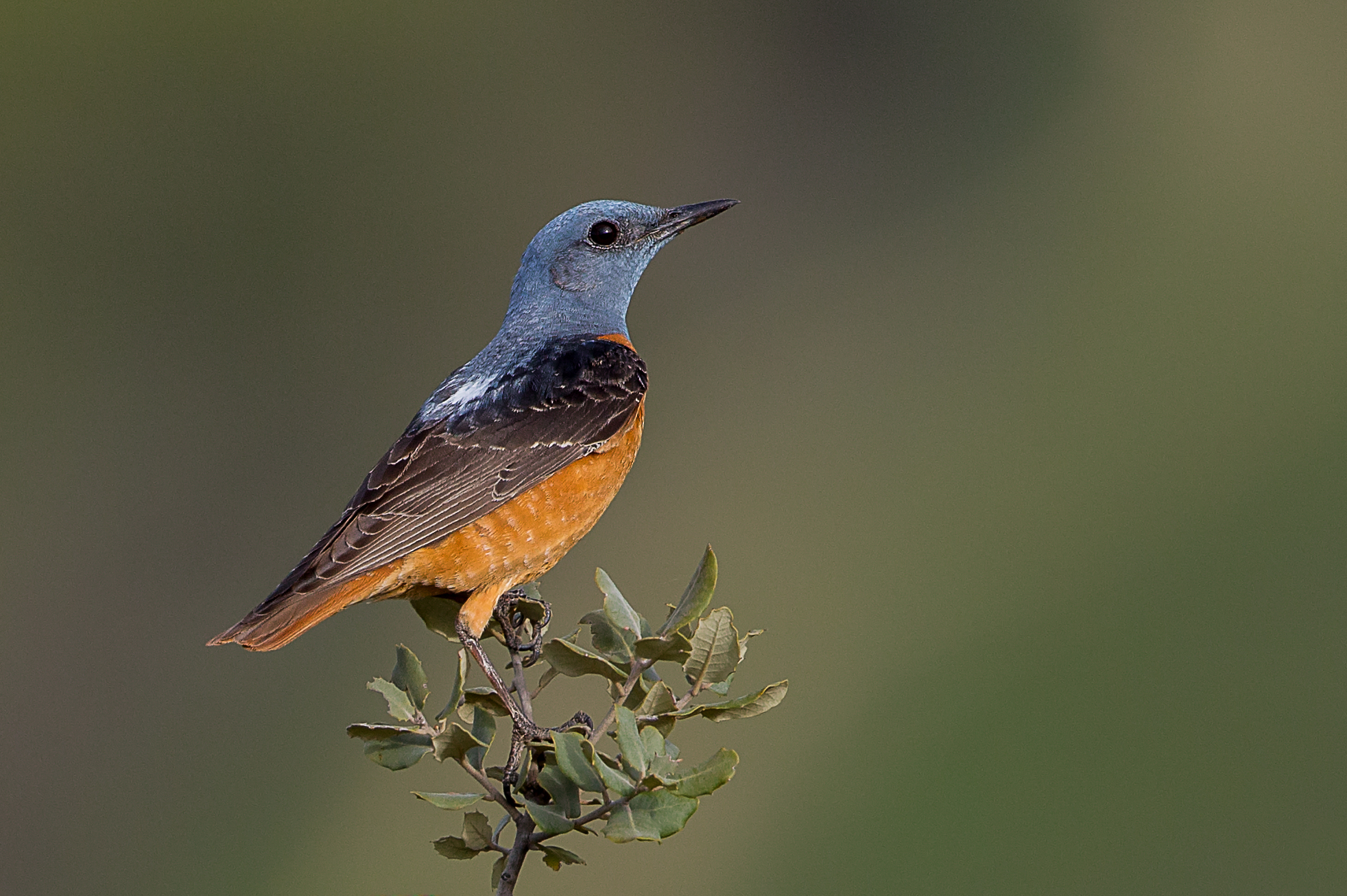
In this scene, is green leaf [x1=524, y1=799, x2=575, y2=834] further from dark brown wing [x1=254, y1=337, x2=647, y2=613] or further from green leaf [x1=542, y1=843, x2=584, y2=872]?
dark brown wing [x1=254, y1=337, x2=647, y2=613]

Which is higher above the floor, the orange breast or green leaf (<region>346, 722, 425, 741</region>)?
the orange breast

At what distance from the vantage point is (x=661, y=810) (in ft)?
9.74

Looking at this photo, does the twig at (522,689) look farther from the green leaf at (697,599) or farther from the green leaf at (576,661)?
the green leaf at (697,599)

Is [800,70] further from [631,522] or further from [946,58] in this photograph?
[631,522]

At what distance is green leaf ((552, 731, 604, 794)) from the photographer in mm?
3041

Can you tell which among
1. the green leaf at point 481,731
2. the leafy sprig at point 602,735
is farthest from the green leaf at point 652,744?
the green leaf at point 481,731

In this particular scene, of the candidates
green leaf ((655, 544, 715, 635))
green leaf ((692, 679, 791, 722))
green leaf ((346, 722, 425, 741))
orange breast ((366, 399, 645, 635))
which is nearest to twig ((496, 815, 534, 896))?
green leaf ((346, 722, 425, 741))

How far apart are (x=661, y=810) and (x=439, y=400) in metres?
2.35

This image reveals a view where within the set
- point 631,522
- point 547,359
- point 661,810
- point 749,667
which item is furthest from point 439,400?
point 631,522

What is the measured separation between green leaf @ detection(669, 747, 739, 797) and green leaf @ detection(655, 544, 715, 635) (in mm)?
491

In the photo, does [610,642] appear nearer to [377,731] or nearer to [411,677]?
[411,677]

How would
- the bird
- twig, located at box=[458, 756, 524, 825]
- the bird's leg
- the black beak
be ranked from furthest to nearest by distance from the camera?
the black beak
the bird
the bird's leg
twig, located at box=[458, 756, 524, 825]

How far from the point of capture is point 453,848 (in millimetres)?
3268

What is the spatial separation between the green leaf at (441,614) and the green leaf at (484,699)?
0.98 metres
